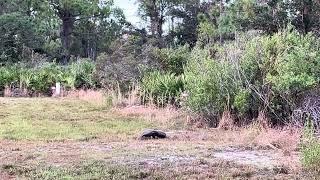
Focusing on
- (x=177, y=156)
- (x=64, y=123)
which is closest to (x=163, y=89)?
(x=64, y=123)

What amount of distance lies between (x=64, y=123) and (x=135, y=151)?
418 centimetres

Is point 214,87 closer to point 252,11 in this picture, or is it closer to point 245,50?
point 245,50

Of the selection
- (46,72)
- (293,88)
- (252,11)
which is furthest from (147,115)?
(46,72)

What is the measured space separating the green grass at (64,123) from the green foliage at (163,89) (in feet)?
4.16

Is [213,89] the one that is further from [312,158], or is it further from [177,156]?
[312,158]

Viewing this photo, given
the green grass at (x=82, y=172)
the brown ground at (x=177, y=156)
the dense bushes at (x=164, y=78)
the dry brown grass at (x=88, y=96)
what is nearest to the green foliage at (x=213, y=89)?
the dense bushes at (x=164, y=78)

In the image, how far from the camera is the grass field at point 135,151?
5648 mm

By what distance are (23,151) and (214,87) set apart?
4551mm

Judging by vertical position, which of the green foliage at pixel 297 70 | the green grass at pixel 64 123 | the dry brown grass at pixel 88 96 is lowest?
the green grass at pixel 64 123

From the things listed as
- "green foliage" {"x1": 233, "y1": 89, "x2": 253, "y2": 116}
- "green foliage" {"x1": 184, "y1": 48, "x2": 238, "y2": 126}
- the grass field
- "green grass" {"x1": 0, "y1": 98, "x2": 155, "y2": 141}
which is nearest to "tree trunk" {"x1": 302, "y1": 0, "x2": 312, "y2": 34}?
"green foliage" {"x1": 184, "y1": 48, "x2": 238, "y2": 126}

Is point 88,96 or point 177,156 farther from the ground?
point 88,96

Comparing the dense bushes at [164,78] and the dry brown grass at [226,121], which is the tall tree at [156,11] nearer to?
the dense bushes at [164,78]

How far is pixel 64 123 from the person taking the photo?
1094cm

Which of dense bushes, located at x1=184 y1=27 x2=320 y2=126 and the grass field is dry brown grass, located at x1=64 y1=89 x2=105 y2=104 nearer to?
the grass field
